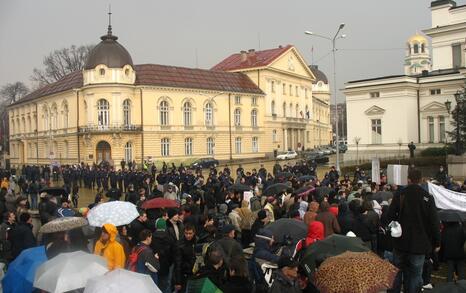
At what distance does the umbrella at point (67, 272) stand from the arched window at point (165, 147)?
51.0 m

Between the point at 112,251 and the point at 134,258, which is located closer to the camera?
the point at 134,258

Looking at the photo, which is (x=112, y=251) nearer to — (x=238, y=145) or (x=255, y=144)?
(x=238, y=145)

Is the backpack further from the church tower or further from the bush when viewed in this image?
the church tower

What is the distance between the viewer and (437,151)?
4084 centimetres

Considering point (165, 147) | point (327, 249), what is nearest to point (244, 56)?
point (165, 147)

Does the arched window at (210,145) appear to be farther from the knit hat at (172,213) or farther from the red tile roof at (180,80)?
the knit hat at (172,213)

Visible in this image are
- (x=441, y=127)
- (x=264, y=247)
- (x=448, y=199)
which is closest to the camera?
(x=264, y=247)

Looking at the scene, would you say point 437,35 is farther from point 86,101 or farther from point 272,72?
point 86,101

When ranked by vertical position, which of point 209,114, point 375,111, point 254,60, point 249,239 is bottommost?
point 249,239

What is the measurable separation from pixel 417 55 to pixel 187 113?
4407cm

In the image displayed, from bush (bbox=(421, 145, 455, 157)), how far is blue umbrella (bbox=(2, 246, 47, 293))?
121 feet

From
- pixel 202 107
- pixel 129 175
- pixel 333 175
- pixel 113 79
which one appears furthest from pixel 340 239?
pixel 202 107

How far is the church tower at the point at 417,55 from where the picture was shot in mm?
82988

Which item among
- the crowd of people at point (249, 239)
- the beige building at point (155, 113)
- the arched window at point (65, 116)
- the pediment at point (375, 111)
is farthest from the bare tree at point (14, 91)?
the crowd of people at point (249, 239)
